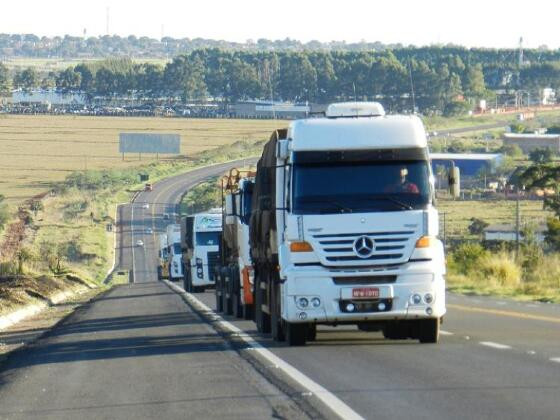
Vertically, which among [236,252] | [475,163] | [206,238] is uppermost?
[475,163]

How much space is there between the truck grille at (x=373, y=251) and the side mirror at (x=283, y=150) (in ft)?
4.68

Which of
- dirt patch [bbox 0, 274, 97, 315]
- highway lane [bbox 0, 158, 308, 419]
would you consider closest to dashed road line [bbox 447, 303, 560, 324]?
highway lane [bbox 0, 158, 308, 419]

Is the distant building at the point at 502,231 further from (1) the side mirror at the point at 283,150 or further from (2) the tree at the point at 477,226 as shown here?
(1) the side mirror at the point at 283,150

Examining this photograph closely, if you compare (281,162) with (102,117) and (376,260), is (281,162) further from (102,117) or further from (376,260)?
(102,117)

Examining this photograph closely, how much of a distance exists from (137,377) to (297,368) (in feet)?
5.95

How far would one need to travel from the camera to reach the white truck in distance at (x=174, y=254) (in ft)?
229

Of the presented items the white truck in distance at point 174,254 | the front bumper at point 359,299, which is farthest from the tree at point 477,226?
the front bumper at point 359,299

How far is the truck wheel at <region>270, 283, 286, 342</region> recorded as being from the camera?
20.7 meters

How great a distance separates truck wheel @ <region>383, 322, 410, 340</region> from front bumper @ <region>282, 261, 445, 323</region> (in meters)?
1.57

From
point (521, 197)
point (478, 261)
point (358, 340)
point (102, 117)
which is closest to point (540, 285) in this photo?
point (478, 261)

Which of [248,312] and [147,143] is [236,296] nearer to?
[248,312]

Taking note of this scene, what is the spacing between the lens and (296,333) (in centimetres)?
2016

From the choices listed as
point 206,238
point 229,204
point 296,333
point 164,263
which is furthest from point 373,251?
point 164,263

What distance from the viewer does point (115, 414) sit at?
13.2 meters
